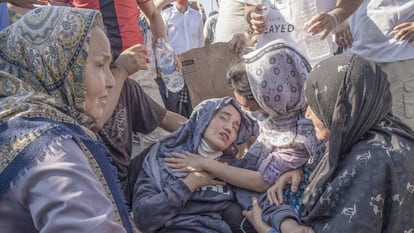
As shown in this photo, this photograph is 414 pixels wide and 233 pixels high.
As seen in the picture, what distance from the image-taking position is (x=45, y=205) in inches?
53.9

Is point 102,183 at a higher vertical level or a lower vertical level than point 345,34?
higher

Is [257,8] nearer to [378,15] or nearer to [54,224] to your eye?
[378,15]

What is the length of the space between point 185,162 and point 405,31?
167 cm

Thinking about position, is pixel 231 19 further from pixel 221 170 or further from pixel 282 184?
pixel 282 184

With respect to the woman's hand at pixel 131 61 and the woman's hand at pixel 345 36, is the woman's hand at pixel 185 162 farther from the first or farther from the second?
the woman's hand at pixel 345 36

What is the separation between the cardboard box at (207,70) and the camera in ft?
12.5

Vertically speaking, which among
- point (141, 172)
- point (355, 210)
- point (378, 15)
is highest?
point (378, 15)

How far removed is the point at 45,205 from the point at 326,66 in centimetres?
124

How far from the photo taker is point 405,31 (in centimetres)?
342

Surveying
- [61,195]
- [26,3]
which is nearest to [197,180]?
[61,195]

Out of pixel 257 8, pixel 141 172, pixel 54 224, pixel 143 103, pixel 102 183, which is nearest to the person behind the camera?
pixel 54 224

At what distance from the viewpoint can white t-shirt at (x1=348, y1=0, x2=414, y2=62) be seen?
3.49 metres

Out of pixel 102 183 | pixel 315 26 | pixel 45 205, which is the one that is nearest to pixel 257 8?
pixel 315 26

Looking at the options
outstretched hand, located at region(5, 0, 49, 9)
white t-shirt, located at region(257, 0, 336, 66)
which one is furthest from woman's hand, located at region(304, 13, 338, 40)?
outstretched hand, located at region(5, 0, 49, 9)
